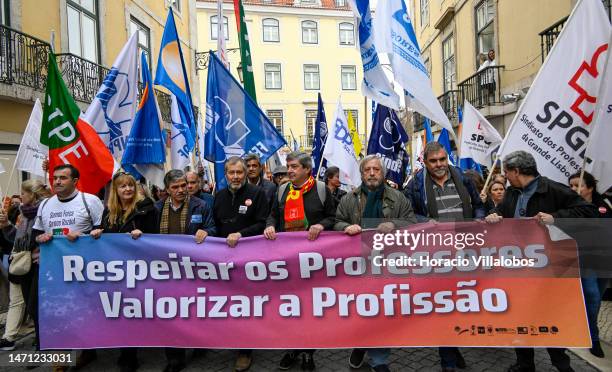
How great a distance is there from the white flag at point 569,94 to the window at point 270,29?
3361 centimetres

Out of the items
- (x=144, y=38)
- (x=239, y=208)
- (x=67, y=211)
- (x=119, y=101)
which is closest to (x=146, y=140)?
(x=119, y=101)

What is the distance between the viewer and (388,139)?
300 inches

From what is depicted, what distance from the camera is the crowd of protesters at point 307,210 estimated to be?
3736 millimetres

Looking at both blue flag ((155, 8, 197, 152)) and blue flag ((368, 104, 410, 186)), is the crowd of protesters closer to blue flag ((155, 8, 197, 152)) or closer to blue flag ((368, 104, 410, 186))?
blue flag ((155, 8, 197, 152))

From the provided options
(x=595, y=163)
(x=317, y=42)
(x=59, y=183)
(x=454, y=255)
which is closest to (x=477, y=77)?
(x=595, y=163)

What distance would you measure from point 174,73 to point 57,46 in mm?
6179

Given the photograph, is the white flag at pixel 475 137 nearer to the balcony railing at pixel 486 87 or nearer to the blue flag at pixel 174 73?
the blue flag at pixel 174 73

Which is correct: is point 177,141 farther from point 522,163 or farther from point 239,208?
point 522,163

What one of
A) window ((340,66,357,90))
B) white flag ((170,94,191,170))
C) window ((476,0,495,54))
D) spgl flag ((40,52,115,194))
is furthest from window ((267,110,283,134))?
spgl flag ((40,52,115,194))

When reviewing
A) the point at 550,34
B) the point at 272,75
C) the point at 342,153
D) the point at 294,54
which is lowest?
the point at 342,153

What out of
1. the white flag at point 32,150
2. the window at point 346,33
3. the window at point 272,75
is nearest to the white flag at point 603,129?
the white flag at point 32,150

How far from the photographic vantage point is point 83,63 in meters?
11.3

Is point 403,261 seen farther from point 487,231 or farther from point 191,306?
point 191,306

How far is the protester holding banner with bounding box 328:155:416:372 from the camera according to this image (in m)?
3.75
